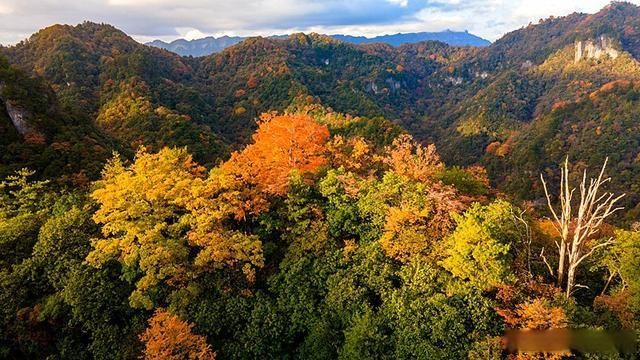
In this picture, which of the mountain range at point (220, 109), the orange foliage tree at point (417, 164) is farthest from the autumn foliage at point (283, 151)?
the mountain range at point (220, 109)

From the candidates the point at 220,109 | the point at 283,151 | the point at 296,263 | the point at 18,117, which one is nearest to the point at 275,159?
the point at 283,151

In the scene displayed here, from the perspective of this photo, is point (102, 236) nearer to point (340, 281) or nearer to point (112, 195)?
point (112, 195)

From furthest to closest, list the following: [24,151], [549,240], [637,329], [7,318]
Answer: [24,151] < [549,240] < [7,318] < [637,329]

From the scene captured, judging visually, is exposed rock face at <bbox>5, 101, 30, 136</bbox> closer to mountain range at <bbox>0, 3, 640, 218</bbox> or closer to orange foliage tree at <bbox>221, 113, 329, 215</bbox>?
mountain range at <bbox>0, 3, 640, 218</bbox>

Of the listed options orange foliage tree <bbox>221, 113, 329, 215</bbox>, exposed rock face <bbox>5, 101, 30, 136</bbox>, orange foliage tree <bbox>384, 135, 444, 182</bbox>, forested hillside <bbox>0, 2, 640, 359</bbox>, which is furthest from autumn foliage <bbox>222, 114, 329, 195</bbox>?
exposed rock face <bbox>5, 101, 30, 136</bbox>

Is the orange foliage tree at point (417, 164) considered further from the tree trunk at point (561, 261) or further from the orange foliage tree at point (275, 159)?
the tree trunk at point (561, 261)

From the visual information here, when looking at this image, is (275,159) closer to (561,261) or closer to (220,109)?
(561,261)

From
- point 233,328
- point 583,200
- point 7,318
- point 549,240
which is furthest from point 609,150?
point 7,318

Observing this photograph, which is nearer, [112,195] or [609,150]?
[112,195]

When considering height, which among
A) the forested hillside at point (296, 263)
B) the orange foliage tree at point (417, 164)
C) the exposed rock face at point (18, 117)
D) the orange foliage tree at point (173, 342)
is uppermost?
the exposed rock face at point (18, 117)
